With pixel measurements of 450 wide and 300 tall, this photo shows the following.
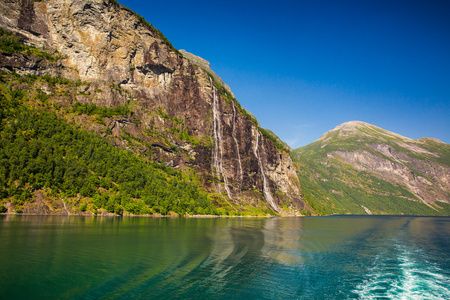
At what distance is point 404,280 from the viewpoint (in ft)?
88.1

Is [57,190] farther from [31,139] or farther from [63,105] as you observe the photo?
[63,105]

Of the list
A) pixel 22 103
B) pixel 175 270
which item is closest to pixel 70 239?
pixel 175 270

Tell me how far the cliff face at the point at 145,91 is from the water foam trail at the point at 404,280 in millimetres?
107545

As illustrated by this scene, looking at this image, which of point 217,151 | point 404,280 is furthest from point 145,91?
point 404,280

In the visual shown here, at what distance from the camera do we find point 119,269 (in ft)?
79.4

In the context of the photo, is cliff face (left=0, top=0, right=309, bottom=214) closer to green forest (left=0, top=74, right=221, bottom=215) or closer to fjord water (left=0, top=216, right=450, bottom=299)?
green forest (left=0, top=74, right=221, bottom=215)

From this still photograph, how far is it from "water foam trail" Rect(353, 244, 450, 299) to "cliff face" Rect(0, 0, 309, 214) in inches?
4234

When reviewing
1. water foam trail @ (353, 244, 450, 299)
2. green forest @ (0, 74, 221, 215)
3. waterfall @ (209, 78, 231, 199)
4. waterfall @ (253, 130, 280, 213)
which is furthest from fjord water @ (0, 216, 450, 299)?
waterfall @ (253, 130, 280, 213)

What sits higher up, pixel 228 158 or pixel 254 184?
pixel 228 158

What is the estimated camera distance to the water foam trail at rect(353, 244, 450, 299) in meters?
22.6

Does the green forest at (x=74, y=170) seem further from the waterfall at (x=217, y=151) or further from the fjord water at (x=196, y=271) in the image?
the fjord water at (x=196, y=271)

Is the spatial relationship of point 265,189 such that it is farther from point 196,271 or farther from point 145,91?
point 196,271

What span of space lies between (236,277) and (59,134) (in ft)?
307

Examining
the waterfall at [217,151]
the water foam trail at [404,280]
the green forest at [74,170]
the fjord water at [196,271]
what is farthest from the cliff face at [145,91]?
the water foam trail at [404,280]
